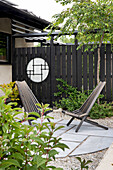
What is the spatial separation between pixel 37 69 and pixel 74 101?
72.8 inches

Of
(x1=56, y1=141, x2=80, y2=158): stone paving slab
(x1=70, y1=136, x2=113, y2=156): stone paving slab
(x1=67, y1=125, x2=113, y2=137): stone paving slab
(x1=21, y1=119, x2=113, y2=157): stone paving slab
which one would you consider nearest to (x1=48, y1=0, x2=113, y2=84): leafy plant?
(x1=67, y1=125, x2=113, y2=137): stone paving slab

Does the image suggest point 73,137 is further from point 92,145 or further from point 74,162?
point 74,162

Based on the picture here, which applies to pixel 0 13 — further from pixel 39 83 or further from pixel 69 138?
pixel 69 138

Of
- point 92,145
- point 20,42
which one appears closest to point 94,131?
point 92,145

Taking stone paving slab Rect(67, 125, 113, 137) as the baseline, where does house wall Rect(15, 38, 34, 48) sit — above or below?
above

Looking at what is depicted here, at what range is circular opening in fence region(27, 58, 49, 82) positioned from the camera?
7.65 meters

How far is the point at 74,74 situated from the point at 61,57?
0.68 metres

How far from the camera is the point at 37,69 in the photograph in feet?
25.6

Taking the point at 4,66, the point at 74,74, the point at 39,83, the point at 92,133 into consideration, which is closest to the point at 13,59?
the point at 4,66

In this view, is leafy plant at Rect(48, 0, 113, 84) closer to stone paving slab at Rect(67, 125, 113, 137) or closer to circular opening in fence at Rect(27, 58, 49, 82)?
circular opening in fence at Rect(27, 58, 49, 82)

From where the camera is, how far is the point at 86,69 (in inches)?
282

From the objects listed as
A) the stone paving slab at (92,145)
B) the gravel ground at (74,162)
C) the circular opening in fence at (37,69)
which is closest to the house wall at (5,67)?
the circular opening in fence at (37,69)

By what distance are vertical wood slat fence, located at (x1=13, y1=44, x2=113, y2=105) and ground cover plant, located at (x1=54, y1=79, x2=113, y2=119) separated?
182 mm

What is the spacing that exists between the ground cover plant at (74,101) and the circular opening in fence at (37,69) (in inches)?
25.0
